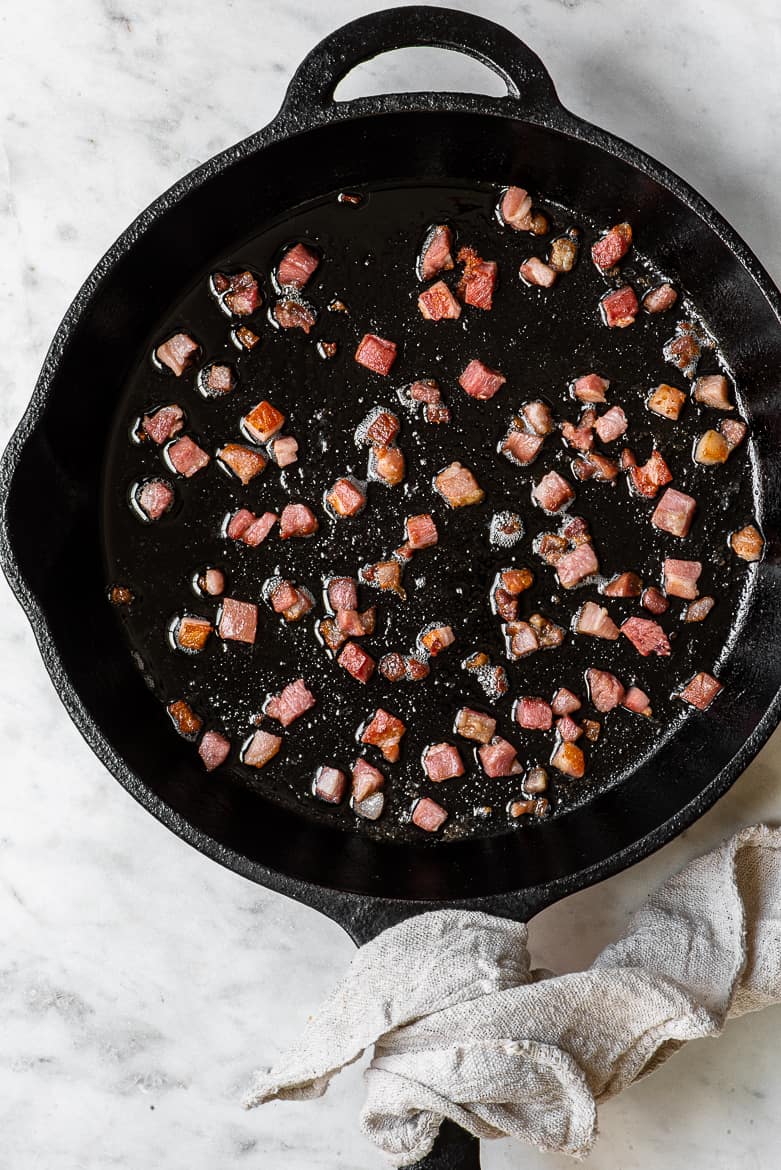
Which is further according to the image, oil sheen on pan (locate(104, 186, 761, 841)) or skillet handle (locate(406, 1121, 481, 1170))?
oil sheen on pan (locate(104, 186, 761, 841))

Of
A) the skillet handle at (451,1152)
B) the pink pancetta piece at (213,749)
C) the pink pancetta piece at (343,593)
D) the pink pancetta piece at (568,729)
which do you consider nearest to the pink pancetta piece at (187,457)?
the pink pancetta piece at (343,593)

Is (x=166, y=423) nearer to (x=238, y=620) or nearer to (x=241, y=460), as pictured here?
(x=241, y=460)

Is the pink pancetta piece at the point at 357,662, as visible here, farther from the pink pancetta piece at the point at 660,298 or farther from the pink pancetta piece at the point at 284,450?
the pink pancetta piece at the point at 660,298

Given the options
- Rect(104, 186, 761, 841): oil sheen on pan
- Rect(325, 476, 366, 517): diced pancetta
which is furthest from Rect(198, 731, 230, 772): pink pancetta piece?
Rect(325, 476, 366, 517): diced pancetta

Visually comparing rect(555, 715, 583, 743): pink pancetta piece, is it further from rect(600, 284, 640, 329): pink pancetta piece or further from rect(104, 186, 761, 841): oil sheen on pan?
rect(600, 284, 640, 329): pink pancetta piece

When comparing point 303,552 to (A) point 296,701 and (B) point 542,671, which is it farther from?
(B) point 542,671

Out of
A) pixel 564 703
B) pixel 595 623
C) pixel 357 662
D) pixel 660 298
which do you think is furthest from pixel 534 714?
pixel 660 298

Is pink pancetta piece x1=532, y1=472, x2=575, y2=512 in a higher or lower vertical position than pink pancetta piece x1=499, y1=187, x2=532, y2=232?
lower
